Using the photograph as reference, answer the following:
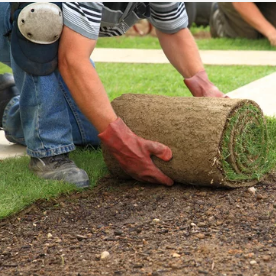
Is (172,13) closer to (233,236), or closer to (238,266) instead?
(233,236)

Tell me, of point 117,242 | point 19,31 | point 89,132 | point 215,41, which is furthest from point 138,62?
point 117,242

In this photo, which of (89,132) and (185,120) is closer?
(185,120)

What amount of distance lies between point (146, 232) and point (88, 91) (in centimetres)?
74

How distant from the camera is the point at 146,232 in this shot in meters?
2.63

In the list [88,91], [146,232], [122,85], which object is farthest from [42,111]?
[122,85]

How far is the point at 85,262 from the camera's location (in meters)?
2.35

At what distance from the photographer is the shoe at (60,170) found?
3229 mm

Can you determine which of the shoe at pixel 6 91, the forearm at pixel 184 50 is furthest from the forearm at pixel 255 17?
the shoe at pixel 6 91

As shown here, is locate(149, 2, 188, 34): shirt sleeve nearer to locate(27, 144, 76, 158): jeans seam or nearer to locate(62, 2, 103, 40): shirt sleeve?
locate(62, 2, 103, 40): shirt sleeve

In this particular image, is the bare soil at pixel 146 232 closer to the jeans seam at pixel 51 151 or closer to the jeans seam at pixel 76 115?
the jeans seam at pixel 51 151

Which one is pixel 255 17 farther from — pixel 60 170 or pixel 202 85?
pixel 60 170

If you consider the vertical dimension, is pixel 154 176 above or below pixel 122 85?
above

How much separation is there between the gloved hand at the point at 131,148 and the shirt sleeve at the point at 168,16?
2.65 feet

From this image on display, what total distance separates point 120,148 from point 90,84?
328mm
